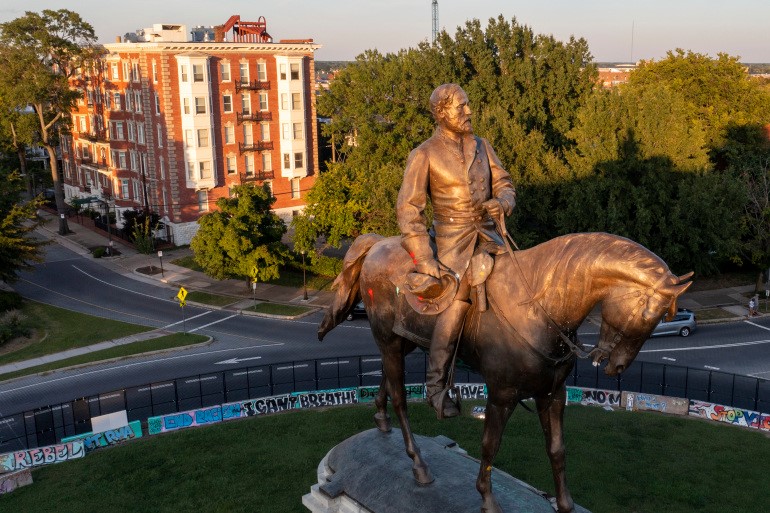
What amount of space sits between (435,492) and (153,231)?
5043cm

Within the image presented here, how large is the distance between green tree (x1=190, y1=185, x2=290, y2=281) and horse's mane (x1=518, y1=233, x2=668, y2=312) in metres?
34.3

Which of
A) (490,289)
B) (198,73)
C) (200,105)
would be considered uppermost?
(198,73)

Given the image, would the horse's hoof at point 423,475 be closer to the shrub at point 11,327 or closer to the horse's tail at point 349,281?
the horse's tail at point 349,281

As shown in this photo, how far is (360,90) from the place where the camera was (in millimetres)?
56594

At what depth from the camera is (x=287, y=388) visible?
3131 centimetres

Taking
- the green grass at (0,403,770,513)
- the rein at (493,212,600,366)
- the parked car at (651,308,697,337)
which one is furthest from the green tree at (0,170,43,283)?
the rein at (493,212,600,366)

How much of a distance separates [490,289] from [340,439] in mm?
12389

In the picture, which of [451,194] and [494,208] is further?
[451,194]

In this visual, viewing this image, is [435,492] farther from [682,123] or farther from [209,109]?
[209,109]

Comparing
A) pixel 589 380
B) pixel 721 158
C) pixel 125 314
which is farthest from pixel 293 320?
pixel 721 158

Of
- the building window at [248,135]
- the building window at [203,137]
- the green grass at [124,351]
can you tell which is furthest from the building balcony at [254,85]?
the green grass at [124,351]

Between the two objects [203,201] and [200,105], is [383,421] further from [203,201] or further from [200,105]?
[203,201]

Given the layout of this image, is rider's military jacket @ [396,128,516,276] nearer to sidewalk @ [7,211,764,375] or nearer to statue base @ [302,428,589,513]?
statue base @ [302,428,589,513]

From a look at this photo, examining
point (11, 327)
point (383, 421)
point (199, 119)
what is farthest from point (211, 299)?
point (383, 421)
